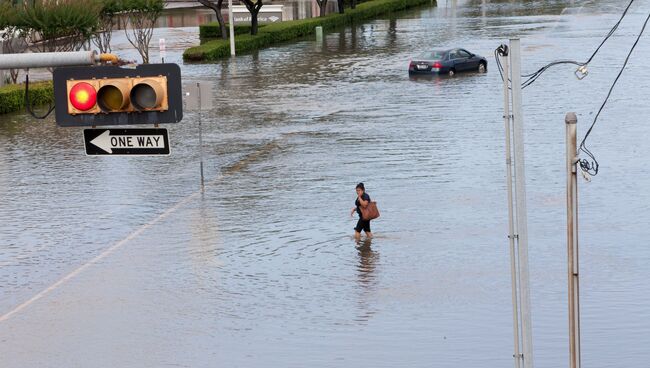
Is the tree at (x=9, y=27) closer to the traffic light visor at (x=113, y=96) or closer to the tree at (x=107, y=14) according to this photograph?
the tree at (x=107, y=14)

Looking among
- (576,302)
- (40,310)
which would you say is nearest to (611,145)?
(40,310)

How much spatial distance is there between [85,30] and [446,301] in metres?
35.2

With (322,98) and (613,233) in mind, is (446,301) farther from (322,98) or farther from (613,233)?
(322,98)

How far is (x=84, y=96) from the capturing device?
10.4 meters

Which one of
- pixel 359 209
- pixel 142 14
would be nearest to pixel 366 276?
pixel 359 209

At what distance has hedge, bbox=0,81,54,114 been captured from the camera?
4497cm

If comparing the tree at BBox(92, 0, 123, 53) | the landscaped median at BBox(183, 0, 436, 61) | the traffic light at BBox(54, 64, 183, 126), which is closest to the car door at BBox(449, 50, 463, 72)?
the landscaped median at BBox(183, 0, 436, 61)

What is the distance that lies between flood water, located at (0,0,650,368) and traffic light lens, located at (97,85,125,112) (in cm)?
733

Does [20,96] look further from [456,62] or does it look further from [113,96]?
[113,96]

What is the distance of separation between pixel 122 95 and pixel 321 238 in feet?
46.8

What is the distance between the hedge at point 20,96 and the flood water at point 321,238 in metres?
1.34

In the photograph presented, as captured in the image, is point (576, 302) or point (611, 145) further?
point (611, 145)

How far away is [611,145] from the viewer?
33.4 meters

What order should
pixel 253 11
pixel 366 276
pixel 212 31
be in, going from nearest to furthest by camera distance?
pixel 366 276 < pixel 253 11 < pixel 212 31
